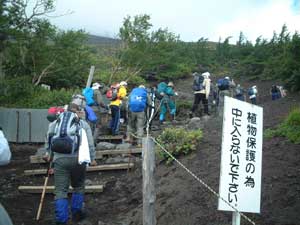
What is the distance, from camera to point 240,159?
4645 millimetres

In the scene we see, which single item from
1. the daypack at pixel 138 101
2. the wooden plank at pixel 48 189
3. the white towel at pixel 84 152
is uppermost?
the daypack at pixel 138 101

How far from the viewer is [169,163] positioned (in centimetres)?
970

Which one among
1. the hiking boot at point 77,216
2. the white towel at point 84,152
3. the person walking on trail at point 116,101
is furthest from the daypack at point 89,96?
the white towel at point 84,152

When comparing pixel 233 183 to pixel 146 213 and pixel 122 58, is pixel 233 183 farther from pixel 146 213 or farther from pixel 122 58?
pixel 122 58

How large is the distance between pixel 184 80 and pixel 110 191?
30.6 metres

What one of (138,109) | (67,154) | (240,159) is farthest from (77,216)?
(138,109)

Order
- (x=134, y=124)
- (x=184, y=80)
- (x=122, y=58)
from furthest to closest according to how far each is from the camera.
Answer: (x=184, y=80)
(x=122, y=58)
(x=134, y=124)

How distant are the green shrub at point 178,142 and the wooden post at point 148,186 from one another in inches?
152

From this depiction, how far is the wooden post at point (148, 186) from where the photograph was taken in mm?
5766

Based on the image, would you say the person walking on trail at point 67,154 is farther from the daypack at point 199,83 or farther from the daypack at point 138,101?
the daypack at point 199,83

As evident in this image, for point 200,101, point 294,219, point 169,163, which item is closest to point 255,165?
point 294,219

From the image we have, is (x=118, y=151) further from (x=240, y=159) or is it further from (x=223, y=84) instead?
(x=223, y=84)

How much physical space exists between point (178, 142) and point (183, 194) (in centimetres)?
268

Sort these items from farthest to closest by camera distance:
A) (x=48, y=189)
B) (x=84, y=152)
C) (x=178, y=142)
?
(x=178, y=142), (x=48, y=189), (x=84, y=152)
